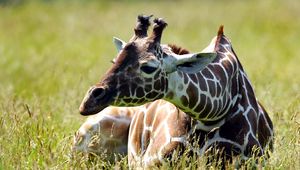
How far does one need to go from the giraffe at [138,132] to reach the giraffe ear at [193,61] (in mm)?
571

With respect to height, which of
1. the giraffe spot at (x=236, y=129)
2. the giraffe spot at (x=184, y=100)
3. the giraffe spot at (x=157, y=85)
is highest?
the giraffe spot at (x=157, y=85)

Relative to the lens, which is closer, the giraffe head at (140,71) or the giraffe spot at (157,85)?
the giraffe head at (140,71)

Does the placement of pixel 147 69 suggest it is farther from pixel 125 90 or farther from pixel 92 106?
pixel 92 106

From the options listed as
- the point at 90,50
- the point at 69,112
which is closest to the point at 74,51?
the point at 90,50

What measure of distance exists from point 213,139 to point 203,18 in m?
14.5

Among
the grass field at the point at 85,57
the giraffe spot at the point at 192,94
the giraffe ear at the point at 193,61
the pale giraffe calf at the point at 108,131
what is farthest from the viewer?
the pale giraffe calf at the point at 108,131

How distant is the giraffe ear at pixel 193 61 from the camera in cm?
654

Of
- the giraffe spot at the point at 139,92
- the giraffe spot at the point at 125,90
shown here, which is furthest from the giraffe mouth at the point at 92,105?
the giraffe spot at the point at 139,92

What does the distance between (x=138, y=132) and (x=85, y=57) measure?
817 cm

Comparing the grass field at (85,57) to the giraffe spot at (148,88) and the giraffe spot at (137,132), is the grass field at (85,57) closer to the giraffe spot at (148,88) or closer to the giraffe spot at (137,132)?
the giraffe spot at (137,132)

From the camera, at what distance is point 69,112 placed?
9273 millimetres

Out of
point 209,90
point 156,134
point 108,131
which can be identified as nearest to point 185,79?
point 209,90

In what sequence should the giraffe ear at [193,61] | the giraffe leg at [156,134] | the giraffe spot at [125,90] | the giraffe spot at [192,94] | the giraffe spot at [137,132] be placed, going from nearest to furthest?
the giraffe spot at [125,90] → the giraffe ear at [193,61] → the giraffe spot at [192,94] → the giraffe leg at [156,134] → the giraffe spot at [137,132]

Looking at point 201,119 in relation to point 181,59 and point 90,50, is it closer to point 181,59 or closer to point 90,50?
point 181,59
